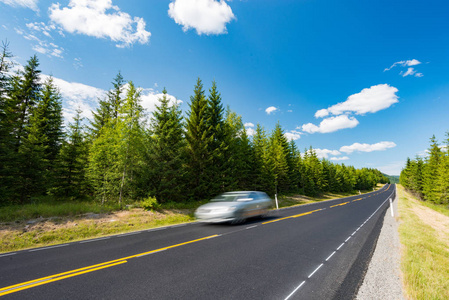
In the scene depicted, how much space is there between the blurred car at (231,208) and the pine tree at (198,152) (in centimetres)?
610

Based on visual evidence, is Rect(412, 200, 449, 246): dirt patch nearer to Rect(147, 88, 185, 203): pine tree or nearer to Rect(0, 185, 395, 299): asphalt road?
Rect(0, 185, 395, 299): asphalt road

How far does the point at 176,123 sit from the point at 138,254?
11.5 meters

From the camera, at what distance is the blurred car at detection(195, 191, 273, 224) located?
9.27 metres

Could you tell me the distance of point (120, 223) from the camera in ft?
32.4

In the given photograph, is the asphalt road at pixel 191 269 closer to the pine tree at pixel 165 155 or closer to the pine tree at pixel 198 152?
the pine tree at pixel 165 155

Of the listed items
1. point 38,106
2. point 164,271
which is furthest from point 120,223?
point 38,106

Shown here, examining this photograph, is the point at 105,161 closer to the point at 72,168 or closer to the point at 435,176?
the point at 72,168

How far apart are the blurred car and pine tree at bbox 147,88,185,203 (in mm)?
5101

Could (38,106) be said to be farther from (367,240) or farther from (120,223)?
(367,240)

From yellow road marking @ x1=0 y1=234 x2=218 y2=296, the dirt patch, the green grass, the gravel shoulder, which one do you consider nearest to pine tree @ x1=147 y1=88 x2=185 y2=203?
the green grass

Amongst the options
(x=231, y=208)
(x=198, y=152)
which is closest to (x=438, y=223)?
A: (x=231, y=208)

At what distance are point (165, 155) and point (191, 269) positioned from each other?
11167 mm

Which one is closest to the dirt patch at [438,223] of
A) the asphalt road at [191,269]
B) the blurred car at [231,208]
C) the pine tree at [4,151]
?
the asphalt road at [191,269]

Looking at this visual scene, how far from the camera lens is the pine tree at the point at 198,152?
1647cm
